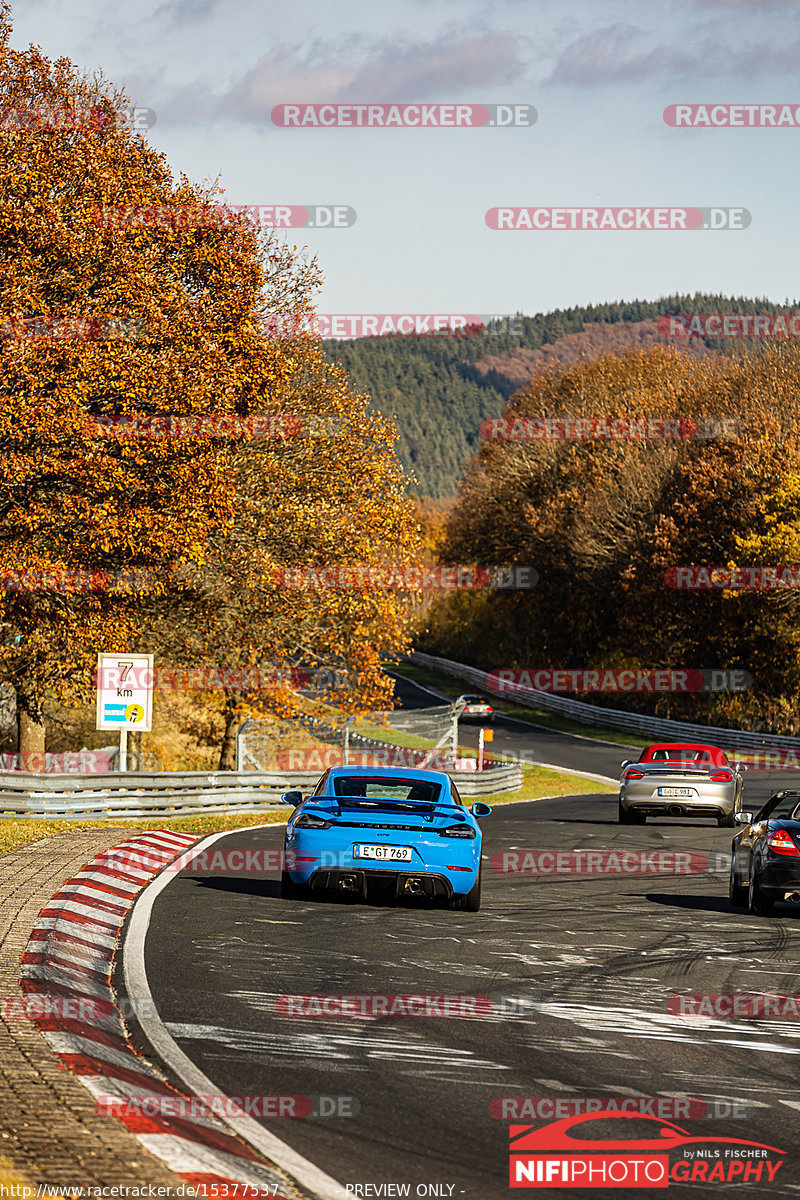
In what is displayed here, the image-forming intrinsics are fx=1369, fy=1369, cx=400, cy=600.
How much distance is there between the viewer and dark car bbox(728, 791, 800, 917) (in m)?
12.0

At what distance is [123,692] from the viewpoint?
870 inches

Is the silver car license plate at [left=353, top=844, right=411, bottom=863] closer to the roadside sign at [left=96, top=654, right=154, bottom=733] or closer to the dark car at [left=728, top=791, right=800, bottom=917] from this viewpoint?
the dark car at [left=728, top=791, right=800, bottom=917]

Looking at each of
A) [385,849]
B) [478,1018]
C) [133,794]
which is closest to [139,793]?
[133,794]

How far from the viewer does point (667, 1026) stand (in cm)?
778

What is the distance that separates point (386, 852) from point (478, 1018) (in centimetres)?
Answer: 398

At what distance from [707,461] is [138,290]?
3462 cm

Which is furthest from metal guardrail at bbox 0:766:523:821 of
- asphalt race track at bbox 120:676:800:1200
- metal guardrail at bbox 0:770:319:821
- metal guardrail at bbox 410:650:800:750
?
metal guardrail at bbox 410:650:800:750

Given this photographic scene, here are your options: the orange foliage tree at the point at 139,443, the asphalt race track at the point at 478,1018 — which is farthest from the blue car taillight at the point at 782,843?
the orange foliage tree at the point at 139,443

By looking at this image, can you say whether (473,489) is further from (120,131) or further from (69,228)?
(69,228)

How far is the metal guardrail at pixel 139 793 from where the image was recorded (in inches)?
780

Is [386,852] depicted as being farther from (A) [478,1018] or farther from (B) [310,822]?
(A) [478,1018]

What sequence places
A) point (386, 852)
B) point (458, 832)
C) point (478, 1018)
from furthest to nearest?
point (458, 832), point (386, 852), point (478, 1018)

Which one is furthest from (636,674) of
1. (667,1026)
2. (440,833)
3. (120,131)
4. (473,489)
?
(667,1026)

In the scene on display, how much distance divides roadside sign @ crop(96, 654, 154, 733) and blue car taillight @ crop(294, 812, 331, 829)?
10335mm
